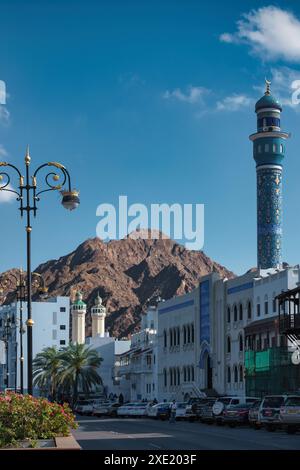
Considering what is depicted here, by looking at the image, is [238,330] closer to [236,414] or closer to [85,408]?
[85,408]

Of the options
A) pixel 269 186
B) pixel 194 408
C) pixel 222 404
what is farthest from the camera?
pixel 269 186

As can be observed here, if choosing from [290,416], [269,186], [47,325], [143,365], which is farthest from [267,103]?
[290,416]

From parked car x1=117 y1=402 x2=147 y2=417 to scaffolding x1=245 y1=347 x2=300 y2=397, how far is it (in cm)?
782

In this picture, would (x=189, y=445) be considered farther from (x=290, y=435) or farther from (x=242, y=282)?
(x=242, y=282)

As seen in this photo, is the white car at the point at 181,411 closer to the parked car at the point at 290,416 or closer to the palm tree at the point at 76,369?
the parked car at the point at 290,416

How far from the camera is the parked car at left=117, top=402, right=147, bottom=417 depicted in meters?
69.8

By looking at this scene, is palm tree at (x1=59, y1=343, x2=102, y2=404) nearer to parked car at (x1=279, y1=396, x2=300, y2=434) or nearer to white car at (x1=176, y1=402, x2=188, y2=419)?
white car at (x1=176, y1=402, x2=188, y2=419)

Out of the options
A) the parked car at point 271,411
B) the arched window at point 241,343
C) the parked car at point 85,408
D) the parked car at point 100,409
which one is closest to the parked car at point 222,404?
the parked car at point 271,411

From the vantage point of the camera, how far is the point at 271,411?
41000mm

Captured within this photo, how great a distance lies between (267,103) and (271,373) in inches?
2448

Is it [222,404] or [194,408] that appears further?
[194,408]

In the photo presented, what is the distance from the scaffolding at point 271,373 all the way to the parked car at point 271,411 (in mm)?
18012

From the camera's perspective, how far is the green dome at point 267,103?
396ft
